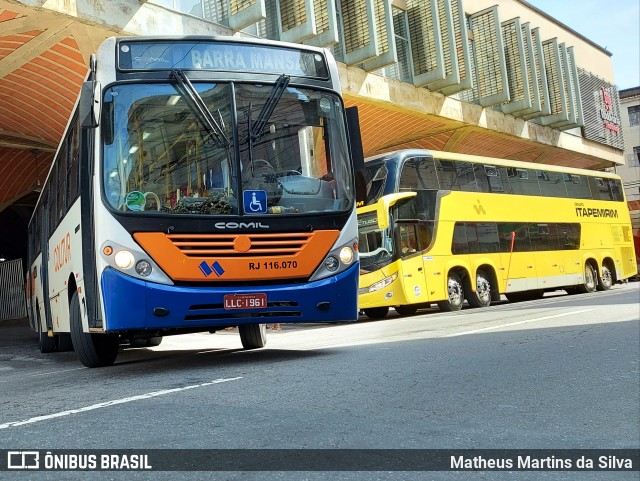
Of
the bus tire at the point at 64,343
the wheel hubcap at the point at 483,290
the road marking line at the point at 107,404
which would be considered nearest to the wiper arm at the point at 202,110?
the road marking line at the point at 107,404

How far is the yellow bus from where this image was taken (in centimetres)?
1866

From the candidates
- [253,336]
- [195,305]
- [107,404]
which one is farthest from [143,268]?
[253,336]

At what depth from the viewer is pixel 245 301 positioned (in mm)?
7617

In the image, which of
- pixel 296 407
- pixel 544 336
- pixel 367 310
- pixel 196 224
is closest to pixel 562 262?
pixel 367 310

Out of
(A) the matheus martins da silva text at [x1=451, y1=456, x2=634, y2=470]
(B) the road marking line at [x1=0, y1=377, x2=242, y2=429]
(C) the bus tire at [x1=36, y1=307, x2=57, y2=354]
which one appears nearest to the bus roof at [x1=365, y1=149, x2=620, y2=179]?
(C) the bus tire at [x1=36, y1=307, x2=57, y2=354]

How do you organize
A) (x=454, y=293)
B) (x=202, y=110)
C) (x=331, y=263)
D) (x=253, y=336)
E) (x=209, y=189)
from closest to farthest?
1. (x=209, y=189)
2. (x=202, y=110)
3. (x=331, y=263)
4. (x=253, y=336)
5. (x=454, y=293)

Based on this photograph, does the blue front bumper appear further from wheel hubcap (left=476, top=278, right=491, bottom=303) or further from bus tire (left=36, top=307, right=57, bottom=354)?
wheel hubcap (left=476, top=278, right=491, bottom=303)

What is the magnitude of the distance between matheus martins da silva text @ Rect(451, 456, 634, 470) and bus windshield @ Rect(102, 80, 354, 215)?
14.5 feet

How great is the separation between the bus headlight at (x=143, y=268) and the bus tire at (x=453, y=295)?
1344 cm

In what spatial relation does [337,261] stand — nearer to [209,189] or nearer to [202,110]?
[209,189]

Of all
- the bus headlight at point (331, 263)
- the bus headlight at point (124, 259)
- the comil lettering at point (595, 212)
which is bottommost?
the bus headlight at point (331, 263)

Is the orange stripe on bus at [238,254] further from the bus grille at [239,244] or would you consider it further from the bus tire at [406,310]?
the bus tire at [406,310]

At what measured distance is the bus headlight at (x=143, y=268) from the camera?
24.1 ft

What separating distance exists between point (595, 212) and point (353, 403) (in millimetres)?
22963
